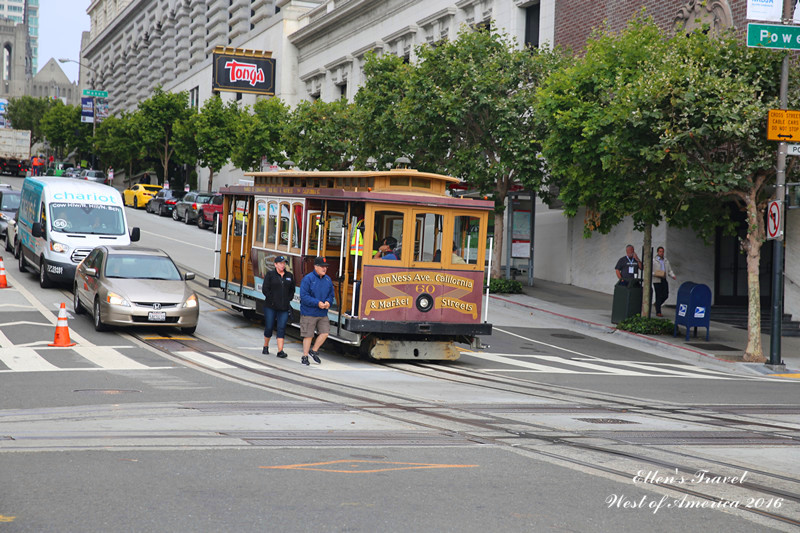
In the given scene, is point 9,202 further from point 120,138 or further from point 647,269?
point 120,138

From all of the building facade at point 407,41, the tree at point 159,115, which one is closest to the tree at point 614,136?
the building facade at point 407,41

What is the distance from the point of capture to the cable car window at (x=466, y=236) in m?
16.0

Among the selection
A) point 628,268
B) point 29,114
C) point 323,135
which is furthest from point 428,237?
point 29,114

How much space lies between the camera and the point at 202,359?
49.4 ft

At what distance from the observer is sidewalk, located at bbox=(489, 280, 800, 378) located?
19.0m

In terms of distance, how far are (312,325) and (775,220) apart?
9190 millimetres

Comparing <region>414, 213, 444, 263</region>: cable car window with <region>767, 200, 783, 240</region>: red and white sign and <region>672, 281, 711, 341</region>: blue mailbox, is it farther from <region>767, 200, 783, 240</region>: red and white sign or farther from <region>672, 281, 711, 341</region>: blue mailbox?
<region>672, 281, 711, 341</region>: blue mailbox

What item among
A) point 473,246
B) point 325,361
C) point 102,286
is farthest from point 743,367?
point 102,286

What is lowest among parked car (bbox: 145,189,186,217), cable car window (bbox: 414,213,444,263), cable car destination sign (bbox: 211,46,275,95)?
cable car window (bbox: 414,213,444,263)

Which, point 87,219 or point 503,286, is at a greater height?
point 87,219

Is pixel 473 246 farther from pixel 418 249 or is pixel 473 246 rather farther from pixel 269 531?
pixel 269 531

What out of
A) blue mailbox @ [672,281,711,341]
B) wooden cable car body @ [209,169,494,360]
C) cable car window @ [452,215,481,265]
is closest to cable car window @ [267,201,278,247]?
wooden cable car body @ [209,169,494,360]

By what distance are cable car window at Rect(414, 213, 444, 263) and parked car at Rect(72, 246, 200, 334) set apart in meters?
4.57

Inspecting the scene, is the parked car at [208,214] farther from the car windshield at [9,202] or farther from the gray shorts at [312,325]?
the gray shorts at [312,325]
